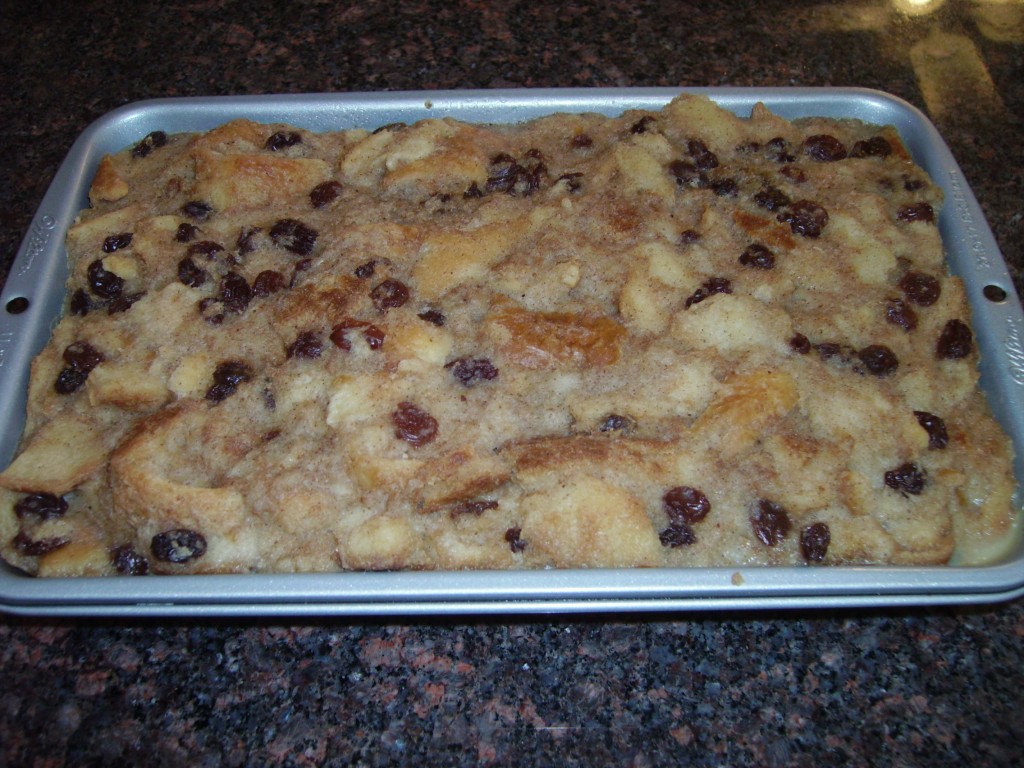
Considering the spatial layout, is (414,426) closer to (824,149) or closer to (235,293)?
(235,293)

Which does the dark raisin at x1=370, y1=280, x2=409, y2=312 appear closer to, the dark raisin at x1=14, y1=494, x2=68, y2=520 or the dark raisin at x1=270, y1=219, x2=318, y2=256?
the dark raisin at x1=270, y1=219, x2=318, y2=256

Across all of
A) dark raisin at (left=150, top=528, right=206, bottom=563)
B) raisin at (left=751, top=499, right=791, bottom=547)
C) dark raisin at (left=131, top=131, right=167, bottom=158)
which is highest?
dark raisin at (left=131, top=131, right=167, bottom=158)

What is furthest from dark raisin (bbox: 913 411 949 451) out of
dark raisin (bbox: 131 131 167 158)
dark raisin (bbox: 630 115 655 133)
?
dark raisin (bbox: 131 131 167 158)

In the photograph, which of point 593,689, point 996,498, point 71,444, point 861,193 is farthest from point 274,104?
point 996,498

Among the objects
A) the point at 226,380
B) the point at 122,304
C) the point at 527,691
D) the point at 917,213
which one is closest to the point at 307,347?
the point at 226,380

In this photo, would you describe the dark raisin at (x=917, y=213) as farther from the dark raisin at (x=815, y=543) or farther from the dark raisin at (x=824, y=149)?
the dark raisin at (x=815, y=543)

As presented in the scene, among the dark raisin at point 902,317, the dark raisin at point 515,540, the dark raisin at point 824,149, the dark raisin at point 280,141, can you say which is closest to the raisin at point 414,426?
the dark raisin at point 515,540

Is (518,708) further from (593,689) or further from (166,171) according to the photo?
(166,171)
